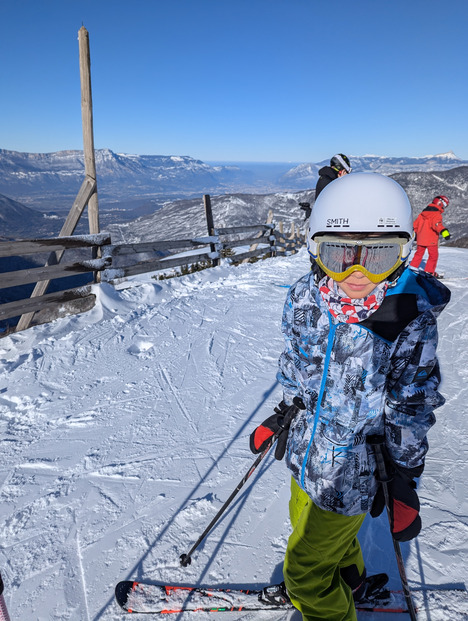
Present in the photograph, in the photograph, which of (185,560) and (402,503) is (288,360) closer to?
(402,503)

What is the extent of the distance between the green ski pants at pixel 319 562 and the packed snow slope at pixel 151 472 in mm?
441

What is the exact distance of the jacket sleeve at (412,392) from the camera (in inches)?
50.2

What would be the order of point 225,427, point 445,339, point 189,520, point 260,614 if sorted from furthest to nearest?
point 445,339
point 225,427
point 189,520
point 260,614

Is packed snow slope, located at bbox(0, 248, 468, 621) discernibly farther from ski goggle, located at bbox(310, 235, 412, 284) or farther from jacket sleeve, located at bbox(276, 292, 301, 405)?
ski goggle, located at bbox(310, 235, 412, 284)

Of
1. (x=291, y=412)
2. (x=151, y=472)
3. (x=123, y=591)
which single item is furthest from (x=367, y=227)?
(x=151, y=472)

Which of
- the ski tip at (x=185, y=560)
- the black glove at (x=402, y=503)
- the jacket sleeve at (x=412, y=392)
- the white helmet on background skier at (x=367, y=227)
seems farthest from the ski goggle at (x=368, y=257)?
the ski tip at (x=185, y=560)

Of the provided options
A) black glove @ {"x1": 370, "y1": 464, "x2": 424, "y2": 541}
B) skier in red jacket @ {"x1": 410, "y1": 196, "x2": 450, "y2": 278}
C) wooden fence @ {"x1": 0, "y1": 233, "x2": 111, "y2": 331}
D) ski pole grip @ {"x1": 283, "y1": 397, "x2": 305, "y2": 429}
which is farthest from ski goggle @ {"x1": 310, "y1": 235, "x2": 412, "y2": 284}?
skier in red jacket @ {"x1": 410, "y1": 196, "x2": 450, "y2": 278}

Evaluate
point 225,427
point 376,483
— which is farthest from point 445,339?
point 376,483

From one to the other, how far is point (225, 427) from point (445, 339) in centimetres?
388

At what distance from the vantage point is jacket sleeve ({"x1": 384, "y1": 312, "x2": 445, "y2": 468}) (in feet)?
4.18

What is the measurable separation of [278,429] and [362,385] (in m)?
0.55

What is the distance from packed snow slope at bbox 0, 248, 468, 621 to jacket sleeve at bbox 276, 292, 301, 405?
1.15 m

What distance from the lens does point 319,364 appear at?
4.76 feet

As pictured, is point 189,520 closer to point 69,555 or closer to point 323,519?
point 69,555
